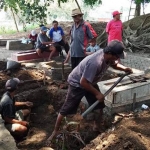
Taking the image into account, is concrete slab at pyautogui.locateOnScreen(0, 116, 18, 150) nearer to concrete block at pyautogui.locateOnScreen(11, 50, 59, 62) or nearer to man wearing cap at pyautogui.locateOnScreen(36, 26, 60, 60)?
man wearing cap at pyautogui.locateOnScreen(36, 26, 60, 60)

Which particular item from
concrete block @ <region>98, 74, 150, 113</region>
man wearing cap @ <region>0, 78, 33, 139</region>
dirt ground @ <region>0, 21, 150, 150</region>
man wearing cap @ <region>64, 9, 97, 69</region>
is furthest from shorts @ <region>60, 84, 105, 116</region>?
man wearing cap @ <region>64, 9, 97, 69</region>

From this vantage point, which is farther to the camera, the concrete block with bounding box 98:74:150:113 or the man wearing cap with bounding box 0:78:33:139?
the concrete block with bounding box 98:74:150:113

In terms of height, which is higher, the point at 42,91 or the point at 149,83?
the point at 149,83

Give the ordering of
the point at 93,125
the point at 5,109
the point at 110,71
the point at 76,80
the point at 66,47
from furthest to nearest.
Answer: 1. the point at 66,47
2. the point at 110,71
3. the point at 93,125
4. the point at 5,109
5. the point at 76,80

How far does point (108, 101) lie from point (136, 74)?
4.37 feet

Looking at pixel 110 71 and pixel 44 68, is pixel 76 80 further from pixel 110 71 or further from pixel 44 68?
pixel 44 68

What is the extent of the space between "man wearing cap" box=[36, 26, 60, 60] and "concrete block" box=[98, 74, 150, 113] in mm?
4181

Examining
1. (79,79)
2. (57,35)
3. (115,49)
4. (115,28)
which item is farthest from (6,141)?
(57,35)

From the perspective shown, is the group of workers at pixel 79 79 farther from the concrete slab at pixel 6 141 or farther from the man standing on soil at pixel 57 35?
the man standing on soil at pixel 57 35

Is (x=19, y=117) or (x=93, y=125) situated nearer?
(x=93, y=125)

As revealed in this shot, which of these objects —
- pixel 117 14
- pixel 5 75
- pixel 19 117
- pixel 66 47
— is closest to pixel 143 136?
pixel 19 117

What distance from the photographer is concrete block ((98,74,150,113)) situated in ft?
15.9

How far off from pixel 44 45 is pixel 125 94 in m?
5.07

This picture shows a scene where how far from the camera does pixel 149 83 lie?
5215 millimetres
